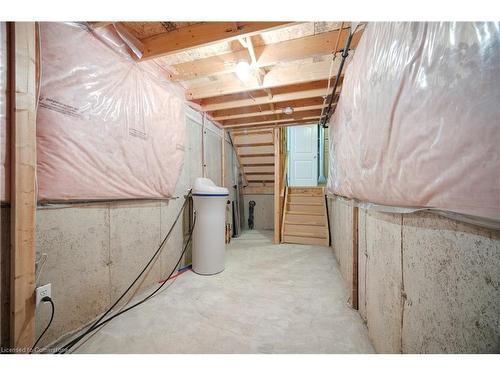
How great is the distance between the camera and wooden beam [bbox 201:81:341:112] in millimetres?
2424

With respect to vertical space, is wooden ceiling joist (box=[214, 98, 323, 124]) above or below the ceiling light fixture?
above

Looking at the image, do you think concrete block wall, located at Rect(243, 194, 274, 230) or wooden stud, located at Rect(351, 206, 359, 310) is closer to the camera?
wooden stud, located at Rect(351, 206, 359, 310)

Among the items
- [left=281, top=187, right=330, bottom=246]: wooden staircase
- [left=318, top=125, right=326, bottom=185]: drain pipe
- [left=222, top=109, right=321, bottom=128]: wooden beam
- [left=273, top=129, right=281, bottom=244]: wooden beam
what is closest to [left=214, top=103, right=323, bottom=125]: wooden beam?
[left=222, top=109, right=321, bottom=128]: wooden beam

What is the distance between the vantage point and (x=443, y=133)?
59 centimetres

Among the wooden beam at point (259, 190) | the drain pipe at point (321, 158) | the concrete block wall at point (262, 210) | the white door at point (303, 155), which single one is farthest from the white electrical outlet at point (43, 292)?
the drain pipe at point (321, 158)

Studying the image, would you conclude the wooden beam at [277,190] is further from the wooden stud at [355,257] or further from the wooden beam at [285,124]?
the wooden stud at [355,257]

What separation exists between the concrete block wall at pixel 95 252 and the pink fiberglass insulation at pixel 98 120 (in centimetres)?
14

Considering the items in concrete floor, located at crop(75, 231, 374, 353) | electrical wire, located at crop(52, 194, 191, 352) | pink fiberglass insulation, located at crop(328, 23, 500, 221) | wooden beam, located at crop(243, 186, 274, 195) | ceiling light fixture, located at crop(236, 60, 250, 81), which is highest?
ceiling light fixture, located at crop(236, 60, 250, 81)

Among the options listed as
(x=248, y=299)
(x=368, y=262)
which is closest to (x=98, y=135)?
(x=248, y=299)

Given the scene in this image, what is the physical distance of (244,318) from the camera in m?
1.49

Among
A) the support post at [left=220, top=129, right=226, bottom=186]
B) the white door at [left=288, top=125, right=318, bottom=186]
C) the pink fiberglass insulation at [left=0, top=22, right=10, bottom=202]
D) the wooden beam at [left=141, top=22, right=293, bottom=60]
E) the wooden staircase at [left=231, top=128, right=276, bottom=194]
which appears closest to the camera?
the pink fiberglass insulation at [left=0, top=22, right=10, bottom=202]

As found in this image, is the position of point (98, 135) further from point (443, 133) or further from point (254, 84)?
point (443, 133)

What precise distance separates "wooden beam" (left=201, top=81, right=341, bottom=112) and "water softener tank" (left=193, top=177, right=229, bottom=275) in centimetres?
131

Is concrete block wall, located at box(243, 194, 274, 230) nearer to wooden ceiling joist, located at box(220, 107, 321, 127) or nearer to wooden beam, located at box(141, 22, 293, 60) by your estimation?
wooden ceiling joist, located at box(220, 107, 321, 127)
